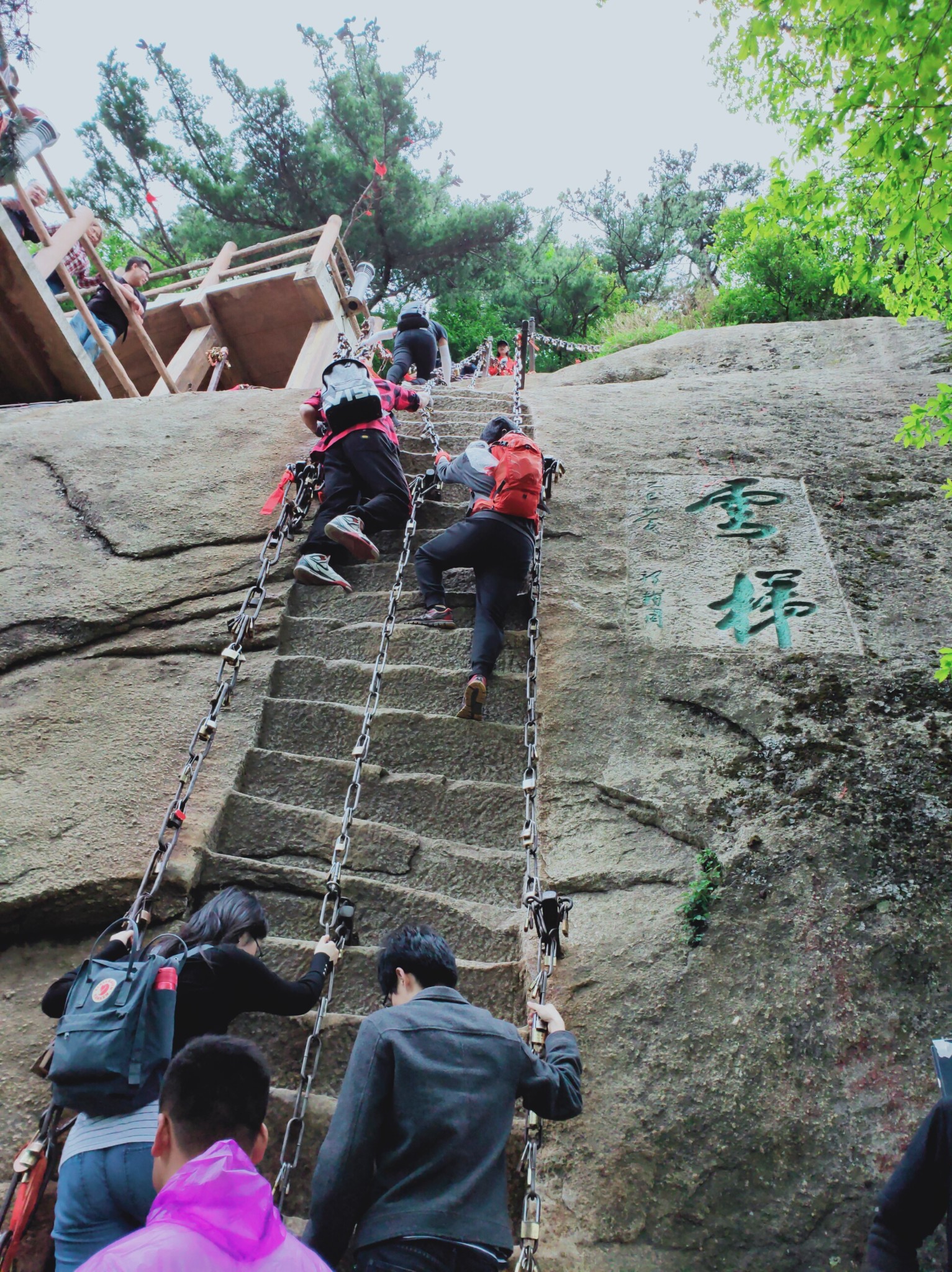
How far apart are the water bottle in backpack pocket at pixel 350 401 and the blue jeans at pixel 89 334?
4012 millimetres

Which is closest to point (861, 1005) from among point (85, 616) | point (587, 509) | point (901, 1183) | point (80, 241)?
point (901, 1183)

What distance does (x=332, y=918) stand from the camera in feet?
10.6

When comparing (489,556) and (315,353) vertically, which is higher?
(489,556)

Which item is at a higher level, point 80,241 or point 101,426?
point 80,241

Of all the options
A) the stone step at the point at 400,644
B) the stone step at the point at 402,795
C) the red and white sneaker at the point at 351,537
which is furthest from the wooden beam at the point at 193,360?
the stone step at the point at 402,795

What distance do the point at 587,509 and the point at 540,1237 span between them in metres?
4.46

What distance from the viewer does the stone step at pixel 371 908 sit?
3561 mm

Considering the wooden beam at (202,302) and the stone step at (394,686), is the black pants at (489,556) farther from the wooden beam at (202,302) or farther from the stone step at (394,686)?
the wooden beam at (202,302)

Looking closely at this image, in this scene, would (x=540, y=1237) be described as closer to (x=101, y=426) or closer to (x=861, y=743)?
(x=861, y=743)

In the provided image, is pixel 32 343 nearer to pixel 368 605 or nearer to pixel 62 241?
pixel 62 241

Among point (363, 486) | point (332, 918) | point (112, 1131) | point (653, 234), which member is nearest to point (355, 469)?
point (363, 486)

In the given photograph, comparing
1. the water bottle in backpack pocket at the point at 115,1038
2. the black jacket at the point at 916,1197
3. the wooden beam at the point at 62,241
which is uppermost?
the wooden beam at the point at 62,241

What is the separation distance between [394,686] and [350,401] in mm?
2194

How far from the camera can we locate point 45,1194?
2.65 meters
